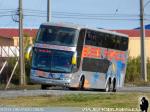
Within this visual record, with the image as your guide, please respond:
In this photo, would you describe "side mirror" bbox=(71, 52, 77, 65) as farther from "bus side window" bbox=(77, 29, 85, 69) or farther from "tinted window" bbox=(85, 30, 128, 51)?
"tinted window" bbox=(85, 30, 128, 51)

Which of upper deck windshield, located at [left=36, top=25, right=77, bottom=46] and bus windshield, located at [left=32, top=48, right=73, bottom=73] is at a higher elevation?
upper deck windshield, located at [left=36, top=25, right=77, bottom=46]

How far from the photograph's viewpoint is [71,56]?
1610 inches

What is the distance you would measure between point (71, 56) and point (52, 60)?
50.8 inches

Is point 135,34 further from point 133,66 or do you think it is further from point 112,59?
point 112,59

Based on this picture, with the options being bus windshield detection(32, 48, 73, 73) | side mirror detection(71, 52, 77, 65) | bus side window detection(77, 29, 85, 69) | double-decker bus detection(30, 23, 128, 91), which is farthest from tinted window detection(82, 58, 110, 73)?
bus windshield detection(32, 48, 73, 73)

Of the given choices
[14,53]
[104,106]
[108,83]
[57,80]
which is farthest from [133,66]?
[104,106]

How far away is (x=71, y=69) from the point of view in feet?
136

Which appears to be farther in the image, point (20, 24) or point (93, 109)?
point (20, 24)

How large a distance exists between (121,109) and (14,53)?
3993 centimetres

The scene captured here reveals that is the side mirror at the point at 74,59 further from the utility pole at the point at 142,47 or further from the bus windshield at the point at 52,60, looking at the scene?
the utility pole at the point at 142,47

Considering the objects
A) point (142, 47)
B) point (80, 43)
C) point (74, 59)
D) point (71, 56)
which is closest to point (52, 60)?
point (71, 56)

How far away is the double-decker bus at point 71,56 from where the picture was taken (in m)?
40.7

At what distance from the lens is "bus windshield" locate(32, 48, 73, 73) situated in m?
40.9

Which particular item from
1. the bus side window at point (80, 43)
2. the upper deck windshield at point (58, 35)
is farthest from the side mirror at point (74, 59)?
the upper deck windshield at point (58, 35)
